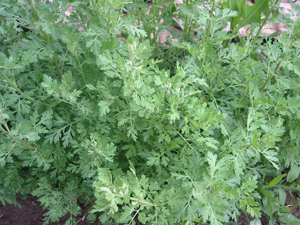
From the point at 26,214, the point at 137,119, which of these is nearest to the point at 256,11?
the point at 137,119

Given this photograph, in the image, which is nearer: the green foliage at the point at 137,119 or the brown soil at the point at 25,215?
the green foliage at the point at 137,119

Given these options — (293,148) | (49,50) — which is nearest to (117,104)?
(49,50)

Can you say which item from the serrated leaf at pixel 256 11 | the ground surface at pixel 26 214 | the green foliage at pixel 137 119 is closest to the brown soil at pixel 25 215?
the ground surface at pixel 26 214

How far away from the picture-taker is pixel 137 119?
1695mm

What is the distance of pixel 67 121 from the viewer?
1.81 metres

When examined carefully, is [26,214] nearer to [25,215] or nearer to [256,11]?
[25,215]

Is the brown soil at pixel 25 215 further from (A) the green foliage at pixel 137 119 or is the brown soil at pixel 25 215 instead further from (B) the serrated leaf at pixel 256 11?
(B) the serrated leaf at pixel 256 11

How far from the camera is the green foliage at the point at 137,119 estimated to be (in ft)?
4.61

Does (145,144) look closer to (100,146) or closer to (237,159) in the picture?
(100,146)

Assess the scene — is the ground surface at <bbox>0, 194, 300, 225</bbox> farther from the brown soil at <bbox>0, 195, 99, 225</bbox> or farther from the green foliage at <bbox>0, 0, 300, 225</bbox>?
the green foliage at <bbox>0, 0, 300, 225</bbox>

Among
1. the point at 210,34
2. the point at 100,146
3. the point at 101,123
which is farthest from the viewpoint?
the point at 210,34

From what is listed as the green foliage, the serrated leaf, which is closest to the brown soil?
the green foliage

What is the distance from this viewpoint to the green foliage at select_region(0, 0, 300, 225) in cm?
141

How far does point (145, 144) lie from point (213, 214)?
82 centimetres
